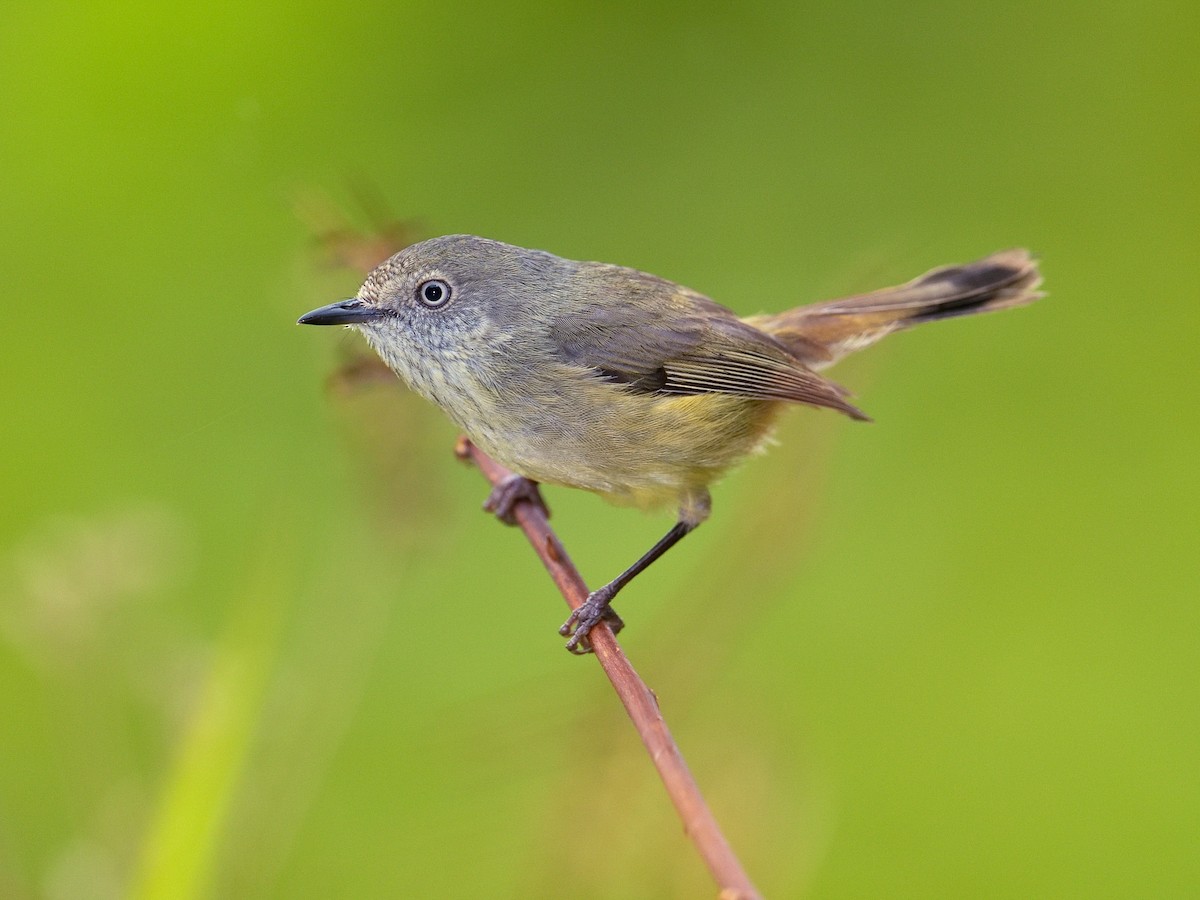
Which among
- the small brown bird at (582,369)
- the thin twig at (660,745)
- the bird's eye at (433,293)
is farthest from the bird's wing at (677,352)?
the thin twig at (660,745)

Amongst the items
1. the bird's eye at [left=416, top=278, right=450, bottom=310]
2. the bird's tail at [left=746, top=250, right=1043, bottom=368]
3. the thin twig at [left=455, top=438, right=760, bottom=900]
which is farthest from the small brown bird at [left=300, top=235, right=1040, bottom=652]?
the thin twig at [left=455, top=438, right=760, bottom=900]

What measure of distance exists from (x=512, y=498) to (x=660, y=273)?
2.09m

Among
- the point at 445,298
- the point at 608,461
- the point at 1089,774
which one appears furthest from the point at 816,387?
the point at 1089,774

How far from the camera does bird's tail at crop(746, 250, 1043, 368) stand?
350 centimetres

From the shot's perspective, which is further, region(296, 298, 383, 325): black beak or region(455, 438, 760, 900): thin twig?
region(296, 298, 383, 325): black beak

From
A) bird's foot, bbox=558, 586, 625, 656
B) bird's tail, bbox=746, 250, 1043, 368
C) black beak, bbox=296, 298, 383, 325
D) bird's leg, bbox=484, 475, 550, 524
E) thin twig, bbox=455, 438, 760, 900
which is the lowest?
thin twig, bbox=455, 438, 760, 900

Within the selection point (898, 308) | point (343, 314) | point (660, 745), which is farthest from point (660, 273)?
point (660, 745)

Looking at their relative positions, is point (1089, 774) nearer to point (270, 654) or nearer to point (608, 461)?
point (608, 461)

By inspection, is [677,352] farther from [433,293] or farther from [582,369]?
[433,293]

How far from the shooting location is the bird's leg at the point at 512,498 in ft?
10.7

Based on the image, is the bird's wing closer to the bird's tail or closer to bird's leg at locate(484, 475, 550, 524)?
the bird's tail

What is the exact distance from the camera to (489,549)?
4625 mm

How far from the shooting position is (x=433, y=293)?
2895mm

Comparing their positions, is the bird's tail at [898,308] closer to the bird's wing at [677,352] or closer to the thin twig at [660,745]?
the bird's wing at [677,352]
